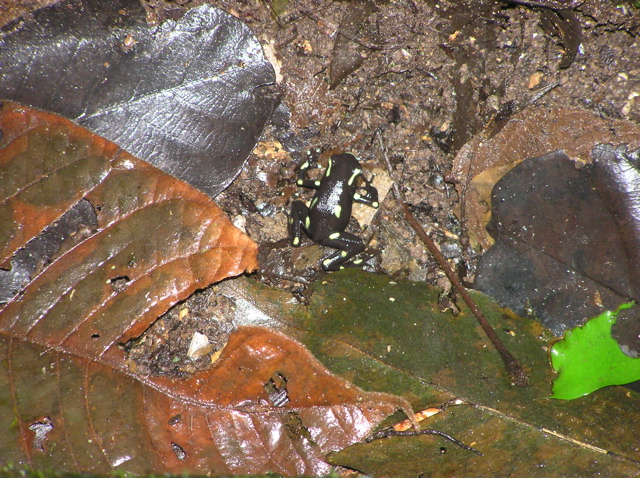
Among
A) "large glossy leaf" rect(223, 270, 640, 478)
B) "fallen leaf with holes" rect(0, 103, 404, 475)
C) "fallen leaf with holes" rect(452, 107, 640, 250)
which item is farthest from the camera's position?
"fallen leaf with holes" rect(452, 107, 640, 250)

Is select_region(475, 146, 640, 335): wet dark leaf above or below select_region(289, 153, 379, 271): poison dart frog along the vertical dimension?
below

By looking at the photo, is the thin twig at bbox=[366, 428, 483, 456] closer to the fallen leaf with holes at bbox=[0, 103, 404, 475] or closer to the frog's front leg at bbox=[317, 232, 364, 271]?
the fallen leaf with holes at bbox=[0, 103, 404, 475]

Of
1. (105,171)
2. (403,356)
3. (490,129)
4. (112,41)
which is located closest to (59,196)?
(105,171)

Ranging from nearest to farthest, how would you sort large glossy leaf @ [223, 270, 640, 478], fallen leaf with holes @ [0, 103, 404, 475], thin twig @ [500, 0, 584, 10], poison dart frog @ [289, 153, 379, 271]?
fallen leaf with holes @ [0, 103, 404, 475] → large glossy leaf @ [223, 270, 640, 478] → thin twig @ [500, 0, 584, 10] → poison dart frog @ [289, 153, 379, 271]

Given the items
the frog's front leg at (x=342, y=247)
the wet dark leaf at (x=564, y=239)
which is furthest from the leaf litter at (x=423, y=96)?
the wet dark leaf at (x=564, y=239)

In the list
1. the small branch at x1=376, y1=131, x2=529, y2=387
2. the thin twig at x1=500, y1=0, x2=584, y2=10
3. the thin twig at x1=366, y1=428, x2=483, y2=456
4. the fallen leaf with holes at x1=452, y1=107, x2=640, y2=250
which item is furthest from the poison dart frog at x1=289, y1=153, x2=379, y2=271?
the thin twig at x1=500, y1=0, x2=584, y2=10

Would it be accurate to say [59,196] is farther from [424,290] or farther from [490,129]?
[490,129]
